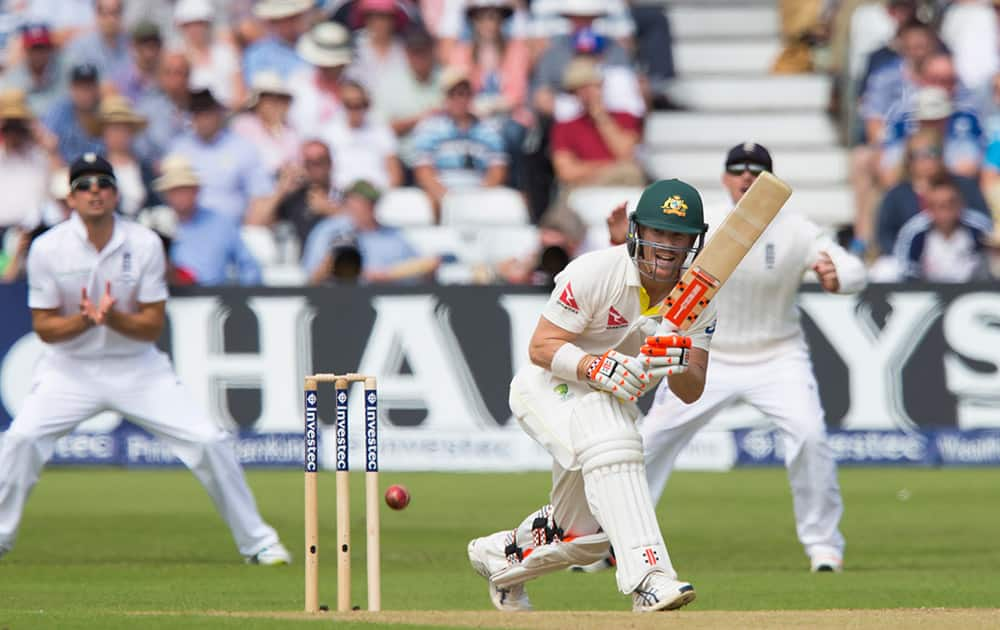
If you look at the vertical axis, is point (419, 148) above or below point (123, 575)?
above

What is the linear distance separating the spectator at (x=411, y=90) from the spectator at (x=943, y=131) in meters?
4.11

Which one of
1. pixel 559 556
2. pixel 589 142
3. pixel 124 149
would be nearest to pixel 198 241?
pixel 124 149

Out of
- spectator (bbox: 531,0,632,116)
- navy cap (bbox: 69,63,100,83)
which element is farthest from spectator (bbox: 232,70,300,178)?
spectator (bbox: 531,0,632,116)

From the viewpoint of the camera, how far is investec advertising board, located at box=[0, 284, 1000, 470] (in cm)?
1488

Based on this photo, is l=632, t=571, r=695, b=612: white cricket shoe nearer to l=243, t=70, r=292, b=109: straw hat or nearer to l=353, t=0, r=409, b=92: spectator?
l=243, t=70, r=292, b=109: straw hat

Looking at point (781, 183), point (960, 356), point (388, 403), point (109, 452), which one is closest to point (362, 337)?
point (388, 403)

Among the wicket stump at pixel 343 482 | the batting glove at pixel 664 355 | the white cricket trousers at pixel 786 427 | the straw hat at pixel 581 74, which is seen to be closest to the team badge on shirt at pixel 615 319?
the batting glove at pixel 664 355

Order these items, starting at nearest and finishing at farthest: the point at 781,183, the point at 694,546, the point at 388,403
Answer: the point at 781,183
the point at 694,546
the point at 388,403

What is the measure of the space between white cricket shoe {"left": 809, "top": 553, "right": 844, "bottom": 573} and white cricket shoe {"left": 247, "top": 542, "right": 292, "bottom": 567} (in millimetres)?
2769

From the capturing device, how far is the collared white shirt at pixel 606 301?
749 cm

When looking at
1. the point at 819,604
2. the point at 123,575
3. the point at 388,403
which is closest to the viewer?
the point at 819,604

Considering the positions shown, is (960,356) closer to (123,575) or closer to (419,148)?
(419,148)

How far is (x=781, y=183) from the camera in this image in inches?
289

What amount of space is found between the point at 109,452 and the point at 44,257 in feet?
17.0
